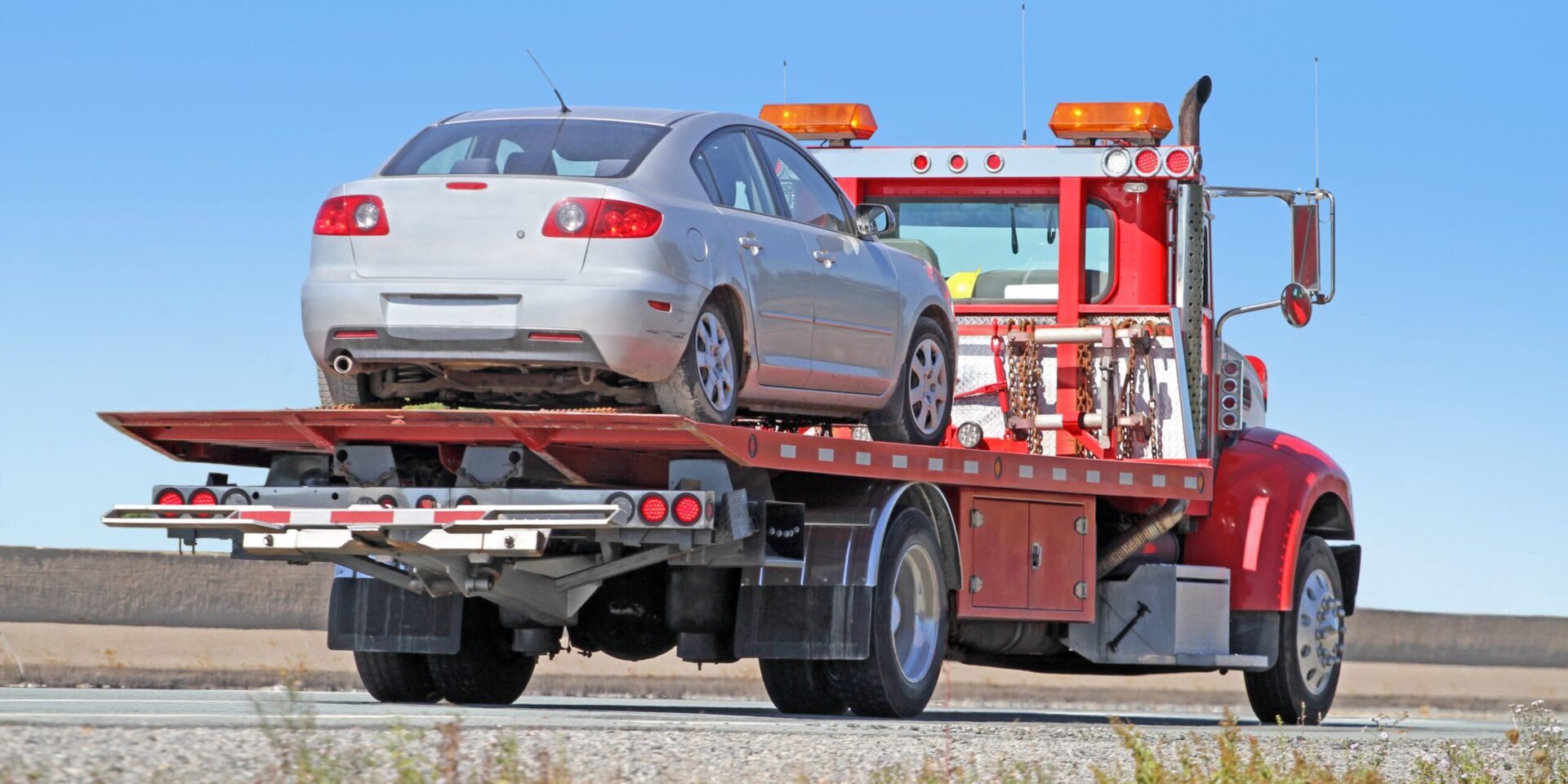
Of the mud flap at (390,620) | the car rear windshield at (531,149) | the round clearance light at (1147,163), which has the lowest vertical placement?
the mud flap at (390,620)

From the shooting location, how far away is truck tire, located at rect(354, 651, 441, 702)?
1192cm

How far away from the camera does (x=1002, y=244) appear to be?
1429 centimetres

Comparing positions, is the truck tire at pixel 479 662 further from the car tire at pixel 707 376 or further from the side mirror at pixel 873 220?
the side mirror at pixel 873 220

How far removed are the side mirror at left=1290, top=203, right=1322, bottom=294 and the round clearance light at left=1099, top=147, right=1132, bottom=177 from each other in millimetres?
992

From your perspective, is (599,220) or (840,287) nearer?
(599,220)

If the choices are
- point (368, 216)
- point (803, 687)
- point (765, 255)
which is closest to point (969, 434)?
point (803, 687)

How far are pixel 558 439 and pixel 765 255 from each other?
1514mm

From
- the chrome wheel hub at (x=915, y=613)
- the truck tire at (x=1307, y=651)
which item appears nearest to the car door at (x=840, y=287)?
the chrome wheel hub at (x=915, y=613)

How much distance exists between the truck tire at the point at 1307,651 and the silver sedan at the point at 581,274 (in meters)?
4.44

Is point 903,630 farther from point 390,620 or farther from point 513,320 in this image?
point 513,320

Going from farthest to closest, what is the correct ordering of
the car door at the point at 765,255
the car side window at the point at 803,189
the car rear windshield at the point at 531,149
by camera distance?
the car side window at the point at 803,189, the car door at the point at 765,255, the car rear windshield at the point at 531,149

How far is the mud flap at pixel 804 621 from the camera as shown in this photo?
10453 millimetres

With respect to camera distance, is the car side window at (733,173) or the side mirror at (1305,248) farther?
the side mirror at (1305,248)

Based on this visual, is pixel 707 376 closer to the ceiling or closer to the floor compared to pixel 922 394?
closer to the floor
